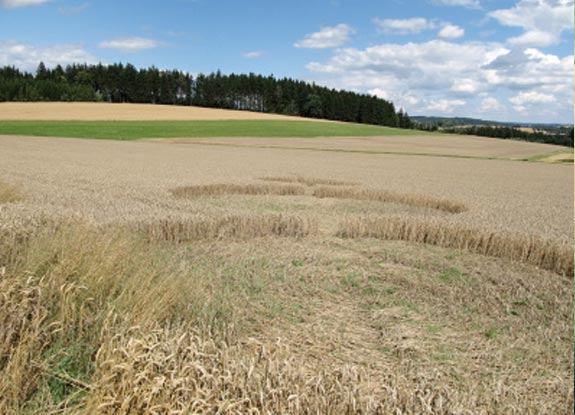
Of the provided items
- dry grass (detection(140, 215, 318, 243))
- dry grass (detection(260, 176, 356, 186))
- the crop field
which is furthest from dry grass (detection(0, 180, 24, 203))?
dry grass (detection(260, 176, 356, 186))

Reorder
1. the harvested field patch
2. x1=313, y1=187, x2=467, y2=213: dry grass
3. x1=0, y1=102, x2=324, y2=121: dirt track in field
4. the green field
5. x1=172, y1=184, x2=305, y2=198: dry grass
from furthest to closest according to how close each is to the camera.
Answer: x1=0, y1=102, x2=324, y2=121: dirt track in field → the green field → x1=172, y1=184, x2=305, y2=198: dry grass → the harvested field patch → x1=313, y1=187, x2=467, y2=213: dry grass

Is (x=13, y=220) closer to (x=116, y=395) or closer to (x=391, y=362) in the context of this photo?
(x=116, y=395)

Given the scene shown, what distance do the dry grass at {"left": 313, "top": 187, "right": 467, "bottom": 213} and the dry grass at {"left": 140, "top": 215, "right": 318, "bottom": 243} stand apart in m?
5.27

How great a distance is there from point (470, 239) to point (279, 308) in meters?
5.14

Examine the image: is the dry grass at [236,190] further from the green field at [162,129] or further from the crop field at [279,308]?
the green field at [162,129]

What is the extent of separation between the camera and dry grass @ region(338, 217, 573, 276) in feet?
29.4

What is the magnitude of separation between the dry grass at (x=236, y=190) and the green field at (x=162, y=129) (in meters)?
36.7

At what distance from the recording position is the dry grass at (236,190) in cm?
1551

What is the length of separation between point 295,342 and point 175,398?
2.38m

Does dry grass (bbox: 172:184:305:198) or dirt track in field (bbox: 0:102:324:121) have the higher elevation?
dirt track in field (bbox: 0:102:324:121)

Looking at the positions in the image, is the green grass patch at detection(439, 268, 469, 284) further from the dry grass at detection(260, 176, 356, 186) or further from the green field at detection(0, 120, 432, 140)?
the green field at detection(0, 120, 432, 140)

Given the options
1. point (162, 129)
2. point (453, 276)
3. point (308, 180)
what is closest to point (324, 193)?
point (308, 180)

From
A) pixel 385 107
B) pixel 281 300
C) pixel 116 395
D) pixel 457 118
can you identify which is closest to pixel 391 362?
pixel 281 300

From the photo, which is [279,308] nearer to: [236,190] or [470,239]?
[470,239]
